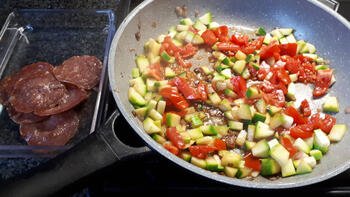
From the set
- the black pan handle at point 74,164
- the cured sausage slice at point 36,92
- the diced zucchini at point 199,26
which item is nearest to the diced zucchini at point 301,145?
the black pan handle at point 74,164

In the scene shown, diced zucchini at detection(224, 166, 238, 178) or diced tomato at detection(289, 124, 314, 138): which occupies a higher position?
diced tomato at detection(289, 124, 314, 138)

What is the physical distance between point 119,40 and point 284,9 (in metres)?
1.22

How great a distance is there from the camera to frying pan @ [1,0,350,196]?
109 centimetres

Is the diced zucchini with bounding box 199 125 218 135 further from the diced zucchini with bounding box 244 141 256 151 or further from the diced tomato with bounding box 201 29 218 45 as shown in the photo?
the diced tomato with bounding box 201 29 218 45

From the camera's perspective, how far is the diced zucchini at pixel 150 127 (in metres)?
1.40

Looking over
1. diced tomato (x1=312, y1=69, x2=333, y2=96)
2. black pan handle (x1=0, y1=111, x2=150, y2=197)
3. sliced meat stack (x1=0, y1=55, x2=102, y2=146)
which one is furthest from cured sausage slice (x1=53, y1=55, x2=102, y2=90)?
diced tomato (x1=312, y1=69, x2=333, y2=96)

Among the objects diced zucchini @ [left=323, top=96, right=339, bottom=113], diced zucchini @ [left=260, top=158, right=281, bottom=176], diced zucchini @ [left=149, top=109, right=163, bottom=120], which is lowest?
diced zucchini @ [left=260, top=158, right=281, bottom=176]

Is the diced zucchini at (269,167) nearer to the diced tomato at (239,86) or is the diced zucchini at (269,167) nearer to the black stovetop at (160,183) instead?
the black stovetop at (160,183)

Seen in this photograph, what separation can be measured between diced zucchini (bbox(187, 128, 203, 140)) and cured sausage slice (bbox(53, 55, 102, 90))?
0.73 metres

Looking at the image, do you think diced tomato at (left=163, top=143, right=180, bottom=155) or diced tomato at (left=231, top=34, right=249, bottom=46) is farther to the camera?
diced tomato at (left=231, top=34, right=249, bottom=46)

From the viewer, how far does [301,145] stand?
141 cm

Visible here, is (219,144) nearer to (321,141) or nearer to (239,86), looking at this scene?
(239,86)

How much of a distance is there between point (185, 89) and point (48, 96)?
→ 82 cm

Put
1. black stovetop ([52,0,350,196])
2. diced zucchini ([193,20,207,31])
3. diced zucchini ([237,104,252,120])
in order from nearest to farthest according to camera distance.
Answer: black stovetop ([52,0,350,196]) < diced zucchini ([237,104,252,120]) < diced zucchini ([193,20,207,31])
